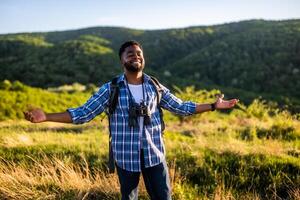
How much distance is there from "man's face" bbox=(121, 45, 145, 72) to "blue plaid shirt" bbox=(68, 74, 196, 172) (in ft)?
0.43

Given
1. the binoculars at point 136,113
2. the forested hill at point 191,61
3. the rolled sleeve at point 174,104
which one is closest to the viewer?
the binoculars at point 136,113

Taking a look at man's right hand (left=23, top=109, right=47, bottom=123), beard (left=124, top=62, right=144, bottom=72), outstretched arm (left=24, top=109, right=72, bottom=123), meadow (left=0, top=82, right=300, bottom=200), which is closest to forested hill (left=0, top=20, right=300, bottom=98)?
meadow (left=0, top=82, right=300, bottom=200)

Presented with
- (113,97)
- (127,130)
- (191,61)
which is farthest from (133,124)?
(191,61)

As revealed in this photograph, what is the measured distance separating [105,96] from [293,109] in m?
25.5

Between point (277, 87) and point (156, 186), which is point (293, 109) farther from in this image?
point (156, 186)

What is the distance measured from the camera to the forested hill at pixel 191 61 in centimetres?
4412

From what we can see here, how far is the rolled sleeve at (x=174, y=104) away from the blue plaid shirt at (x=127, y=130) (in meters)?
0.19

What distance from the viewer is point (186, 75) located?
50.1 metres

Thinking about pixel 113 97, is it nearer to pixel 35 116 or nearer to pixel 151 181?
pixel 35 116

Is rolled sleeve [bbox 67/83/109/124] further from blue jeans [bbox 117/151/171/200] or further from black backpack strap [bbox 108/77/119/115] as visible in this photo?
blue jeans [bbox 117/151/171/200]

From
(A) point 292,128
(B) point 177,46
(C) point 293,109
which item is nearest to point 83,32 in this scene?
(B) point 177,46

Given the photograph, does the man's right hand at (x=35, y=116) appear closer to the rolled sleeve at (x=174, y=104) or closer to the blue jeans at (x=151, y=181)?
the blue jeans at (x=151, y=181)

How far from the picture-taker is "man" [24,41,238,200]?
12.4 ft

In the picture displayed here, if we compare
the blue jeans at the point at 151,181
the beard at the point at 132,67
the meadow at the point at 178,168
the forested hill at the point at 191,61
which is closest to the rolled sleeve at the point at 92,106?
the beard at the point at 132,67
